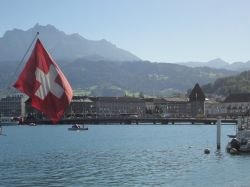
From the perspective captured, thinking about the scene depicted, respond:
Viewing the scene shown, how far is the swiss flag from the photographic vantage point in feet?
42.3

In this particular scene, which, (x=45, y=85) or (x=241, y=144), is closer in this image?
(x=45, y=85)

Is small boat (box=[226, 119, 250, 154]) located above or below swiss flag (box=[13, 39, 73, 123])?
below

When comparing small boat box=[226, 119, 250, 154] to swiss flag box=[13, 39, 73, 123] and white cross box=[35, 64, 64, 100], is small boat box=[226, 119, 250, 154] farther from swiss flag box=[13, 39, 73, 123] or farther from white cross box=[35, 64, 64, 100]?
white cross box=[35, 64, 64, 100]

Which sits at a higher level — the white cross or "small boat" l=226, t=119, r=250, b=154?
the white cross

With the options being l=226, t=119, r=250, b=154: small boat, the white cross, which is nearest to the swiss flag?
the white cross

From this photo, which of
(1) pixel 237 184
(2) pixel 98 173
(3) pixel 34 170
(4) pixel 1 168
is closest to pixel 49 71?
(1) pixel 237 184

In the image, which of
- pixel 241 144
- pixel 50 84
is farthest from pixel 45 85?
pixel 241 144

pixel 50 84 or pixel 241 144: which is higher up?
pixel 50 84

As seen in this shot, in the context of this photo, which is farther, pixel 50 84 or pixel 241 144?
pixel 241 144

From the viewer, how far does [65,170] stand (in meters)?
47.6

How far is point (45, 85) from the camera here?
12.9 meters

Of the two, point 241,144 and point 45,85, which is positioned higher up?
point 45,85

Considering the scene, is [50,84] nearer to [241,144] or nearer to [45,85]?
[45,85]

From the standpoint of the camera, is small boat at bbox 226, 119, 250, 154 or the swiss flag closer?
the swiss flag
